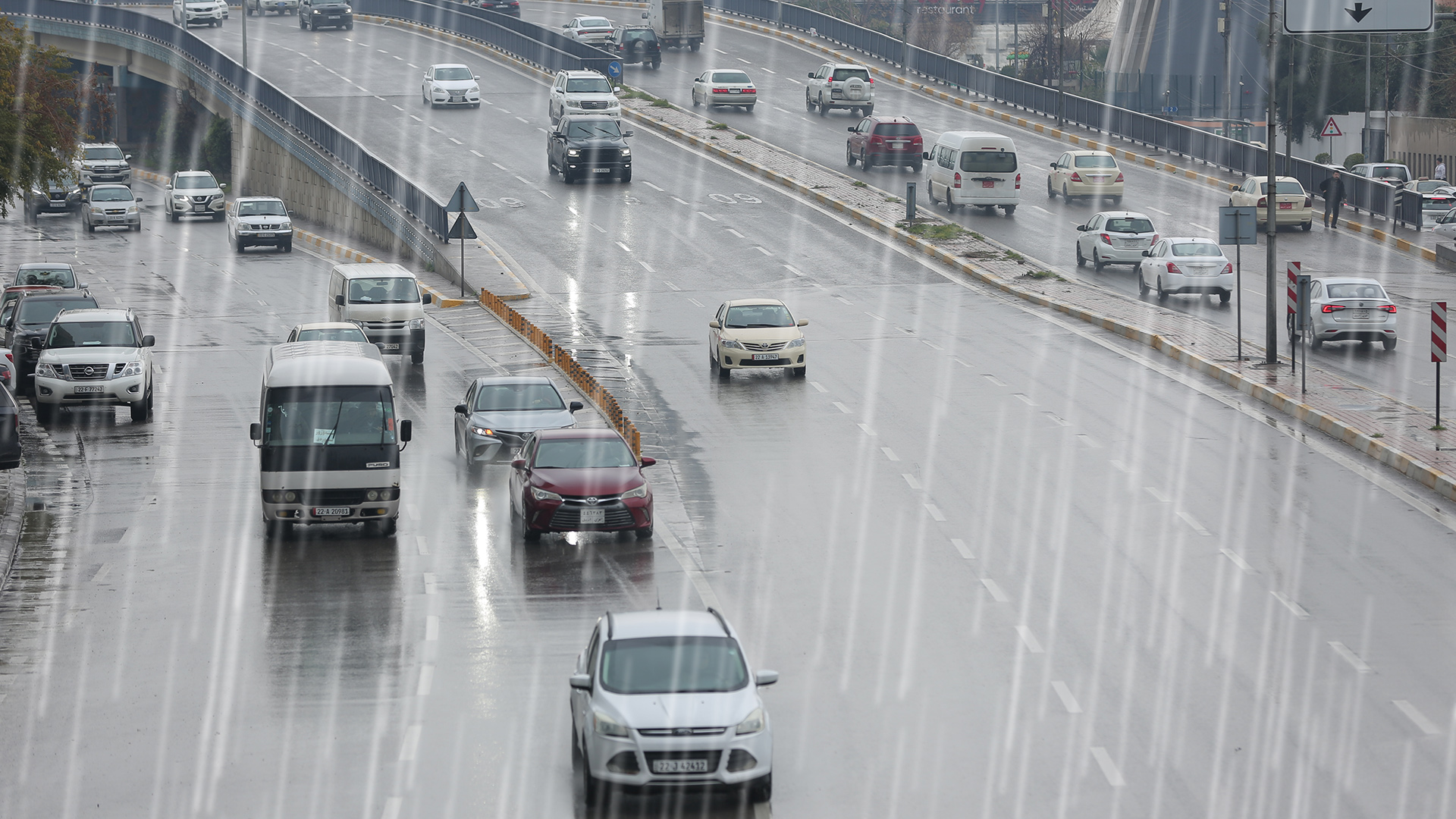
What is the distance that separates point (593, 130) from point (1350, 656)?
4003 cm

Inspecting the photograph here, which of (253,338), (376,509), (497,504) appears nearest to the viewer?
(376,509)

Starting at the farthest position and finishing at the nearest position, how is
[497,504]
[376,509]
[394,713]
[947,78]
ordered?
[947,78] < [497,504] < [376,509] < [394,713]

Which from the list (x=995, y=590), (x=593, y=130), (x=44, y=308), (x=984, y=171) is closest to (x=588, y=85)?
(x=593, y=130)

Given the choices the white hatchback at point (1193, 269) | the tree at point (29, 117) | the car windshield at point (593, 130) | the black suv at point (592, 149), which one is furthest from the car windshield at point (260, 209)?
the white hatchback at point (1193, 269)

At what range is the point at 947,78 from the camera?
73562 mm

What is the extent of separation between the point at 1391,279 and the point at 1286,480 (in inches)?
800

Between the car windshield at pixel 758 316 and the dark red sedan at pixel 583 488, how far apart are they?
10.1 meters

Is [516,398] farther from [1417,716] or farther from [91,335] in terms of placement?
[1417,716]

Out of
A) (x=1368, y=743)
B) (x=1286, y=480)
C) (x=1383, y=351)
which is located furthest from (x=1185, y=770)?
(x=1383, y=351)

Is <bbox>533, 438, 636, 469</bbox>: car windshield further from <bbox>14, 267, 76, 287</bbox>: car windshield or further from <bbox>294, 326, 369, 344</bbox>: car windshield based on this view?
<bbox>14, 267, 76, 287</bbox>: car windshield

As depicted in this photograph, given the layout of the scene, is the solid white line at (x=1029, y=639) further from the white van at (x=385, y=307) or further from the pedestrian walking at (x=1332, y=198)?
the pedestrian walking at (x=1332, y=198)

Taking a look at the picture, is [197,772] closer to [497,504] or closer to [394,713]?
[394,713]

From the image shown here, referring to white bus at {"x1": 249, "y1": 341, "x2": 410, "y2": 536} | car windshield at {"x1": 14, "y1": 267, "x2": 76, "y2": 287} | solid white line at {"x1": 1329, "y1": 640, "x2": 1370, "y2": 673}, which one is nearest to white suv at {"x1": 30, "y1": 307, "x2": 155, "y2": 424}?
white bus at {"x1": 249, "y1": 341, "x2": 410, "y2": 536}

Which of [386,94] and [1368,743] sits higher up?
[386,94]
